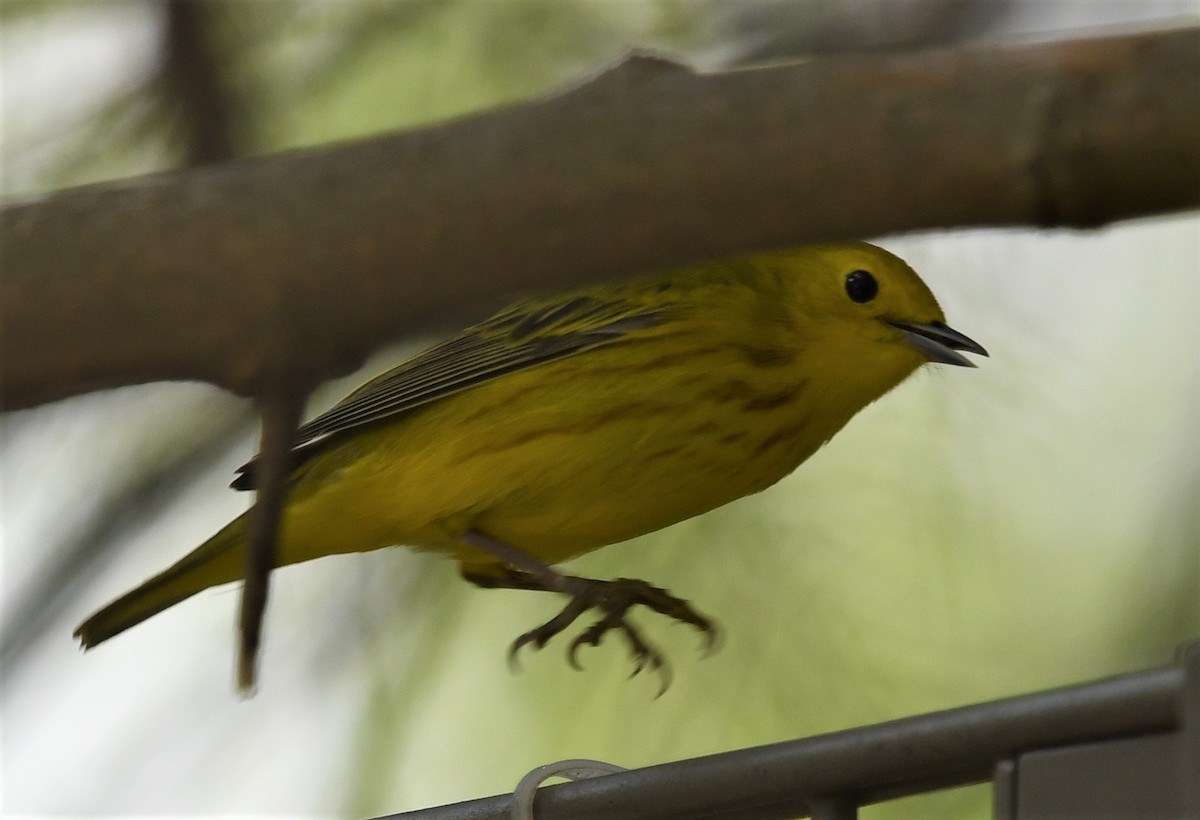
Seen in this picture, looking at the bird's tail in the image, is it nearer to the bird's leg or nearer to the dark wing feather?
the dark wing feather

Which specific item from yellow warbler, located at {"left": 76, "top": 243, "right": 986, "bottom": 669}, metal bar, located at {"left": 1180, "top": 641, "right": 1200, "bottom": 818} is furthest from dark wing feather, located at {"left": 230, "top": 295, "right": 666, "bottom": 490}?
metal bar, located at {"left": 1180, "top": 641, "right": 1200, "bottom": 818}

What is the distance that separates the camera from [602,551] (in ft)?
4.72

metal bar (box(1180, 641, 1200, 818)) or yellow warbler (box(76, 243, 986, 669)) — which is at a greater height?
yellow warbler (box(76, 243, 986, 669))

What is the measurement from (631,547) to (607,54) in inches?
20.9

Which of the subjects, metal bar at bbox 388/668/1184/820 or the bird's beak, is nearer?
metal bar at bbox 388/668/1184/820

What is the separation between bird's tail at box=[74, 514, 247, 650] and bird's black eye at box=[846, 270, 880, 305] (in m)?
0.57

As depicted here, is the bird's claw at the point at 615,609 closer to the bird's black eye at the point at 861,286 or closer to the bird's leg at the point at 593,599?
the bird's leg at the point at 593,599

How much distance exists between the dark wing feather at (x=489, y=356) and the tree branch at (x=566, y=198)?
45 centimetres

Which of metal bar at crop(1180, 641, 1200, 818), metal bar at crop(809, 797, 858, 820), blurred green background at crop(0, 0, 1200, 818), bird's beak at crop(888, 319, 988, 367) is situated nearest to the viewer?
metal bar at crop(1180, 641, 1200, 818)

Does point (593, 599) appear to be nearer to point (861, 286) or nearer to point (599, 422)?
point (599, 422)

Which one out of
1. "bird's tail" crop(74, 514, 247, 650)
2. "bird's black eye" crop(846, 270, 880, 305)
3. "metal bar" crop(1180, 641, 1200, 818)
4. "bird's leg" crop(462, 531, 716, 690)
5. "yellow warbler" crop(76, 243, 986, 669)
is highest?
"bird's black eye" crop(846, 270, 880, 305)

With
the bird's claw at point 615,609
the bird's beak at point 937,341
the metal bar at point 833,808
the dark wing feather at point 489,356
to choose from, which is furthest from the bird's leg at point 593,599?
the metal bar at point 833,808

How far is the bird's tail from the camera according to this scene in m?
1.16

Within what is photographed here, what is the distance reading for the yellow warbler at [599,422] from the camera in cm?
112
